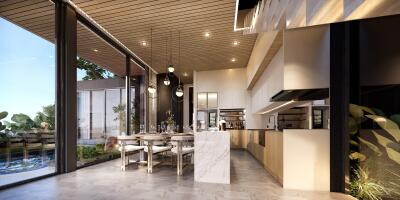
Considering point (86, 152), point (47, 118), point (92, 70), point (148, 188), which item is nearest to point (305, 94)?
point (148, 188)

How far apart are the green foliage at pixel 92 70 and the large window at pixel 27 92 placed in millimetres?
1066

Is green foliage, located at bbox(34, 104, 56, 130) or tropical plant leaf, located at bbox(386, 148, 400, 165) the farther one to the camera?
green foliage, located at bbox(34, 104, 56, 130)

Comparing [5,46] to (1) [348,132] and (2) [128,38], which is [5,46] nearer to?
(2) [128,38]

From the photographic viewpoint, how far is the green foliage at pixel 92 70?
5.83 m

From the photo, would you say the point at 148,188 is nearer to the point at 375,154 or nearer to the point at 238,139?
the point at 375,154

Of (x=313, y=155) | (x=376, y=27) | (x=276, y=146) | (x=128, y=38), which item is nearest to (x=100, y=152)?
(x=128, y=38)

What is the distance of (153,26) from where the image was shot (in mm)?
5559

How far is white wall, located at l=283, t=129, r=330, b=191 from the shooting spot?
11.8 ft

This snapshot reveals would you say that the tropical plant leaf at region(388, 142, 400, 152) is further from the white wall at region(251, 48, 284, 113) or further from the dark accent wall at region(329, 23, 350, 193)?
the white wall at region(251, 48, 284, 113)

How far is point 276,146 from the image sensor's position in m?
4.26

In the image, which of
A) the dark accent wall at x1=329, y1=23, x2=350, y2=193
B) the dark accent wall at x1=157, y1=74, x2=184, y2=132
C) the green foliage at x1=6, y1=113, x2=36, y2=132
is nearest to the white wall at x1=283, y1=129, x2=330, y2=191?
the dark accent wall at x1=329, y1=23, x2=350, y2=193

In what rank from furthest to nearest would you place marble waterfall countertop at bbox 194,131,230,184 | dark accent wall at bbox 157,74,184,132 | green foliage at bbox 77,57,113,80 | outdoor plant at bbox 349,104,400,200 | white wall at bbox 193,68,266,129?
dark accent wall at bbox 157,74,184,132, white wall at bbox 193,68,266,129, green foliage at bbox 77,57,113,80, marble waterfall countertop at bbox 194,131,230,184, outdoor plant at bbox 349,104,400,200

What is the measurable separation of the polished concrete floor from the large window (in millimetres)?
446

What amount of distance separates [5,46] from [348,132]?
18.6 ft
